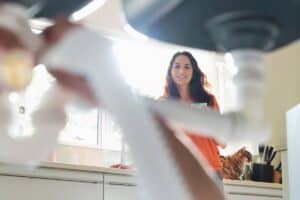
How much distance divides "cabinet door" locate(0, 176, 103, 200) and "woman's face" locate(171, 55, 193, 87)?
23.6 inches

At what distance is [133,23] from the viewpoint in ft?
1.35

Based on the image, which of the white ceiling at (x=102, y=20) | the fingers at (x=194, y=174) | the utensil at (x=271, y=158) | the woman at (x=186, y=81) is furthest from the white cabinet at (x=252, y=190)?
the fingers at (x=194, y=174)

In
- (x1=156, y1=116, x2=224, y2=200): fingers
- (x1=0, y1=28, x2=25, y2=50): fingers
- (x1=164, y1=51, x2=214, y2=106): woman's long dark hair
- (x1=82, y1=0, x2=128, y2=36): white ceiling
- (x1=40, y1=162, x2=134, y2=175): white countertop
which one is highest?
(x1=164, y1=51, x2=214, y2=106): woman's long dark hair

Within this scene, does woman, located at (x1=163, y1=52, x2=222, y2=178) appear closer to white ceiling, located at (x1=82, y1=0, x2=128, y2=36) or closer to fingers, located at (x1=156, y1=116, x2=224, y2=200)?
white ceiling, located at (x1=82, y1=0, x2=128, y2=36)

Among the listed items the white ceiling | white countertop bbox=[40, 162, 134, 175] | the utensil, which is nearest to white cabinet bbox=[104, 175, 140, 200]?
white countertop bbox=[40, 162, 134, 175]

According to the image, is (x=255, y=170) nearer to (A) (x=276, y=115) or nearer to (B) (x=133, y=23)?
(A) (x=276, y=115)

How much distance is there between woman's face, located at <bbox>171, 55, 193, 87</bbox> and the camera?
8.05 ft

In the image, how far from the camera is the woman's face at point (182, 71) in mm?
2453

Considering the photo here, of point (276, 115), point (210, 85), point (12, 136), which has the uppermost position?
point (210, 85)

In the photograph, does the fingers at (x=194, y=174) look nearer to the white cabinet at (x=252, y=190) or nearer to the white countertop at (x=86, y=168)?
the white countertop at (x=86, y=168)

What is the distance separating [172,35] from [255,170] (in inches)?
92.4

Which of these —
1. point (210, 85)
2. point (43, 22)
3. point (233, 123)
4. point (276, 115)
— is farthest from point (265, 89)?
point (210, 85)

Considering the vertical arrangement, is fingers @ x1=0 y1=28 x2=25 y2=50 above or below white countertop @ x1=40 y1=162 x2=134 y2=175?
below

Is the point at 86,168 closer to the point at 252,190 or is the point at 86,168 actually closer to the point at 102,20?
the point at 252,190
